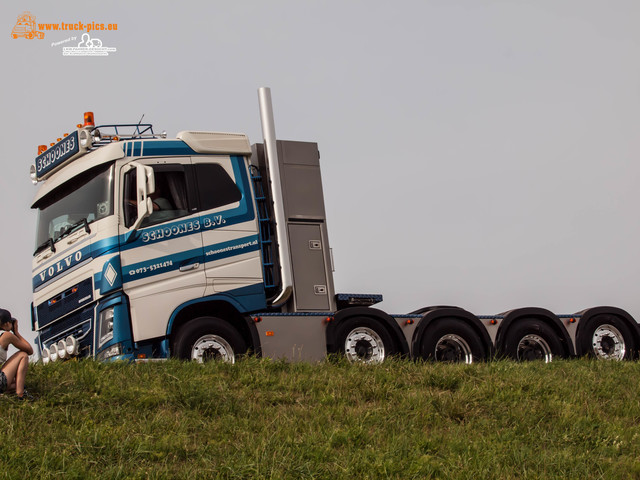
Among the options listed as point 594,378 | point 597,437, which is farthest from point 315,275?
point 597,437

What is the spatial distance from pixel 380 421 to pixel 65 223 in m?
5.37

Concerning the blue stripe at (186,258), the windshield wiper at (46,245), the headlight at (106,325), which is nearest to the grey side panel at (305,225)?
the blue stripe at (186,258)

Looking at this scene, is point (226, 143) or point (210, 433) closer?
point (210, 433)

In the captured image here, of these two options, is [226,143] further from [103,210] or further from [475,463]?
[475,463]

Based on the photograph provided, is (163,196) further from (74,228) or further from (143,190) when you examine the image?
(74,228)

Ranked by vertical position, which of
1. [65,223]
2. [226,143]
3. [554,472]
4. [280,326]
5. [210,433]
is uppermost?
[226,143]

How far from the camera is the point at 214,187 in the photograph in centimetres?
1178

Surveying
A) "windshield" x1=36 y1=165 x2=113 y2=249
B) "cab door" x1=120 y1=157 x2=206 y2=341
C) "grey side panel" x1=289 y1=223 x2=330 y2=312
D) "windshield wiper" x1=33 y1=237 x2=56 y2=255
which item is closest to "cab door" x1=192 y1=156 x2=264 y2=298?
"cab door" x1=120 y1=157 x2=206 y2=341

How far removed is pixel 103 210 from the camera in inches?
439

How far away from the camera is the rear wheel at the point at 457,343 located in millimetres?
12789

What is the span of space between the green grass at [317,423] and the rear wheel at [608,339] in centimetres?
294

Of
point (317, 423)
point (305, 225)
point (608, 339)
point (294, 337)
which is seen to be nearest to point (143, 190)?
point (305, 225)

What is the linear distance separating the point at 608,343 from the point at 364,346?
4700 mm

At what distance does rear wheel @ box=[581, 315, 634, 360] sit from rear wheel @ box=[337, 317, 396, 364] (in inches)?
148
